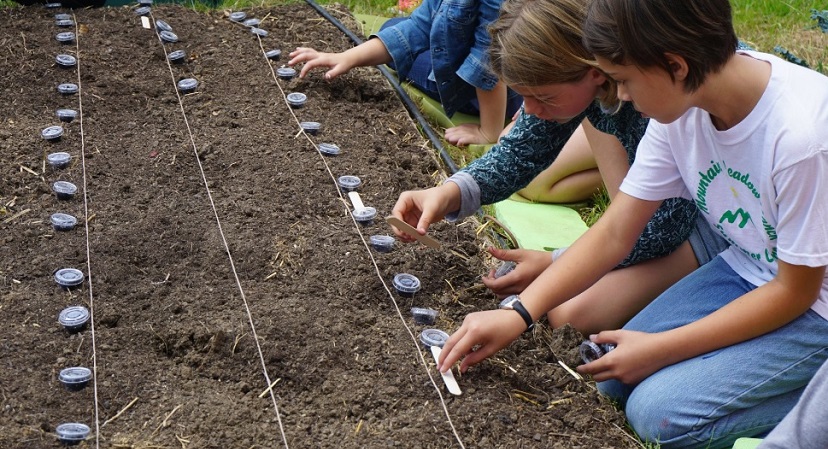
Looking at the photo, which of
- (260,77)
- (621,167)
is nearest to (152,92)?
(260,77)

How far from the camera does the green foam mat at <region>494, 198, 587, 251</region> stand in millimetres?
2904

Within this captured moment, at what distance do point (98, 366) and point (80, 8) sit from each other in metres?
2.62

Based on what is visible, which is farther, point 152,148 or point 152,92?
point 152,92

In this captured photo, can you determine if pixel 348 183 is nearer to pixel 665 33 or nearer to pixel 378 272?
pixel 378 272

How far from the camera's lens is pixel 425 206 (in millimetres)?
2312

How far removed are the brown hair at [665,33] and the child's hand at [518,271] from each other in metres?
0.78

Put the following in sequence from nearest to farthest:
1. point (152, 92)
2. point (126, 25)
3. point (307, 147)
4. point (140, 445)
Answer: point (140, 445) < point (307, 147) < point (152, 92) < point (126, 25)

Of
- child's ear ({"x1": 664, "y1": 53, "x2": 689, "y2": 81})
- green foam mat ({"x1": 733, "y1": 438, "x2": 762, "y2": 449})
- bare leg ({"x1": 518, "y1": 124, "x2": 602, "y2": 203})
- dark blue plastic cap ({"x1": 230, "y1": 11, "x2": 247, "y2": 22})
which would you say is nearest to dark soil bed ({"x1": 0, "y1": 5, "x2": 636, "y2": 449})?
green foam mat ({"x1": 733, "y1": 438, "x2": 762, "y2": 449})

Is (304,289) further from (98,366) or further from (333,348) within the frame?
(98,366)

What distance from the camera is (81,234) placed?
2.61 meters

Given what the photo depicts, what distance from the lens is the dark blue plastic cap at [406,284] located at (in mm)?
2400

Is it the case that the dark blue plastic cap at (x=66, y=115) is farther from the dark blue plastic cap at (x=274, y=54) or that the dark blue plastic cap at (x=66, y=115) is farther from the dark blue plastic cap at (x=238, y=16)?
the dark blue plastic cap at (x=238, y=16)

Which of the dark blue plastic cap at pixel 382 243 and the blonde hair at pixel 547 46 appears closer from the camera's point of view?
the blonde hair at pixel 547 46

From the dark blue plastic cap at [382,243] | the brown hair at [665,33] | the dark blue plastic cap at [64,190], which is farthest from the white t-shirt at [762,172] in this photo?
the dark blue plastic cap at [64,190]
